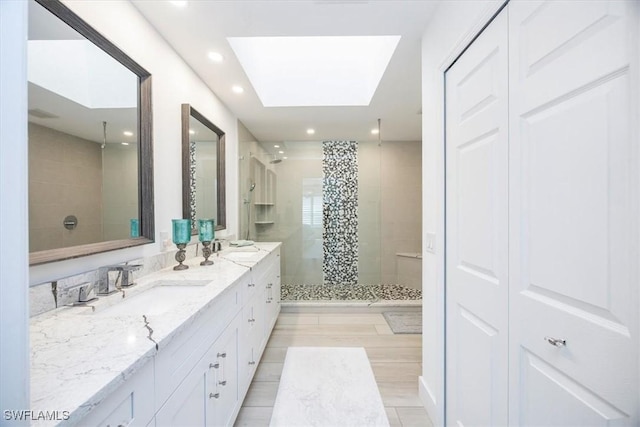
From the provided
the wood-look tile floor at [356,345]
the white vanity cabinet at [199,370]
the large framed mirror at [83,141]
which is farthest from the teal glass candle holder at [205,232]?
the wood-look tile floor at [356,345]

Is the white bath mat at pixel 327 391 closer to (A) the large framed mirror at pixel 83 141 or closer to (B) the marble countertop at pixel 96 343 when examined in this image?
(B) the marble countertop at pixel 96 343

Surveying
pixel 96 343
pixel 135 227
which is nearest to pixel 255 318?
pixel 135 227

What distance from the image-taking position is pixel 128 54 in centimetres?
150

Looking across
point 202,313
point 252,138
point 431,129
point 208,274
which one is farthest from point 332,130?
point 202,313

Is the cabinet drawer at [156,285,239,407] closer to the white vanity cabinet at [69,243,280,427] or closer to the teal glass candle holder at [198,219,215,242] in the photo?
the white vanity cabinet at [69,243,280,427]

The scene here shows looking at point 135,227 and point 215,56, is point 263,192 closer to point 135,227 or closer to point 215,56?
point 215,56

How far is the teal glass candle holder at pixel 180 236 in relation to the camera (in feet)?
5.92

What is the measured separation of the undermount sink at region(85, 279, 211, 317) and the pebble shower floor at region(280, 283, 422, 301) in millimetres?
2224

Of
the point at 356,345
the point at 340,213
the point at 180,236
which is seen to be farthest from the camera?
the point at 340,213

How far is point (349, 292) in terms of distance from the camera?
4031 mm

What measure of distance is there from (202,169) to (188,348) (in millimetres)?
1777

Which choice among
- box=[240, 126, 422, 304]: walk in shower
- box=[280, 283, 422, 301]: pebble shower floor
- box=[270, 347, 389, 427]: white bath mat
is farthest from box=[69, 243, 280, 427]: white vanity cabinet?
box=[240, 126, 422, 304]: walk in shower

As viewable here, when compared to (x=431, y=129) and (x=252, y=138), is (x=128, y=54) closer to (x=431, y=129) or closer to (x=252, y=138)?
(x=431, y=129)
